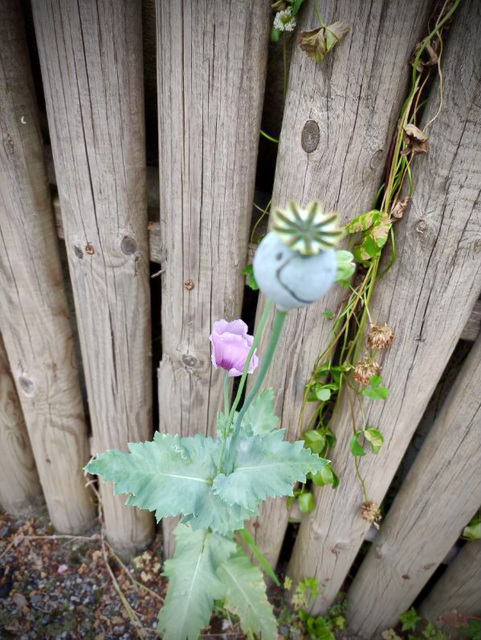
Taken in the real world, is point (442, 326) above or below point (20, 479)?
above

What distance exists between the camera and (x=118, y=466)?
116cm

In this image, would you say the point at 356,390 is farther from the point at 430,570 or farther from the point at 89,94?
the point at 89,94

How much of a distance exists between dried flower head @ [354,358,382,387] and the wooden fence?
2.8 inches

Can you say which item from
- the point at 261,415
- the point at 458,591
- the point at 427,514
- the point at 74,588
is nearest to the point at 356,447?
the point at 261,415

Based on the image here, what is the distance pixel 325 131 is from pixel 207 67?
0.30m

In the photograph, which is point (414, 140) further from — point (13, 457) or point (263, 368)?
point (13, 457)

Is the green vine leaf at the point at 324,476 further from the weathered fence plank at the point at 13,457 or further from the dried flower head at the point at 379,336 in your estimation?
the weathered fence plank at the point at 13,457

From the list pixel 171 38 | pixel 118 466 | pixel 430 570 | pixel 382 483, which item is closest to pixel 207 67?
pixel 171 38

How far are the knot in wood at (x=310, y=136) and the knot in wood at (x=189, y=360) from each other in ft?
2.40

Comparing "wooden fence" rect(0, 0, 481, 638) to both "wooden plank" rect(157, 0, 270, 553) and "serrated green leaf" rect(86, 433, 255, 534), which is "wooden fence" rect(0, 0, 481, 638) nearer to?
"wooden plank" rect(157, 0, 270, 553)

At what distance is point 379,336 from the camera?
4.04 ft

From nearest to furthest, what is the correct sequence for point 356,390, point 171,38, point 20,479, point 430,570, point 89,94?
point 171,38 < point 89,94 < point 356,390 < point 430,570 < point 20,479

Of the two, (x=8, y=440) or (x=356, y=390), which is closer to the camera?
(x=356, y=390)

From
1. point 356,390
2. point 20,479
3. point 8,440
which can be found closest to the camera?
point 356,390
